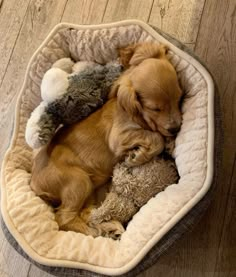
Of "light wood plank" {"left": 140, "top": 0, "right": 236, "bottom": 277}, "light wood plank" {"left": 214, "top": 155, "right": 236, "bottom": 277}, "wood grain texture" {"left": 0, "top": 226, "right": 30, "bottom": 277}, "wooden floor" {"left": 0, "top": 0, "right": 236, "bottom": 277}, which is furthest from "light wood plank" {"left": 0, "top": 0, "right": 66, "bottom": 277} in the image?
"light wood plank" {"left": 214, "top": 155, "right": 236, "bottom": 277}

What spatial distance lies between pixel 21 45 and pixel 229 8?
3.59ft

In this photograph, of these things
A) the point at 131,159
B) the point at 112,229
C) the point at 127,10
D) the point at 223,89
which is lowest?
the point at 112,229

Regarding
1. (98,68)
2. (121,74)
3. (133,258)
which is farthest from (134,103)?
(133,258)

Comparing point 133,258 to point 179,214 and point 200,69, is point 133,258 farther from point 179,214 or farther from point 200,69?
point 200,69

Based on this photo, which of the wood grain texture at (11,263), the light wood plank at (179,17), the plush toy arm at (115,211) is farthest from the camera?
the light wood plank at (179,17)

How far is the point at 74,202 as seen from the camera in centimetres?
189

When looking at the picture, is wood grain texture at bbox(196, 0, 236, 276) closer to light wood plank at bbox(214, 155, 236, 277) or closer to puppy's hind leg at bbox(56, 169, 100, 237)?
light wood plank at bbox(214, 155, 236, 277)

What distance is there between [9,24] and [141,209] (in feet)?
4.48

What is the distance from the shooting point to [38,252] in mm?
1769

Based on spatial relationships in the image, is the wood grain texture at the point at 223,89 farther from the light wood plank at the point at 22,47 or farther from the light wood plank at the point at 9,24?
the light wood plank at the point at 9,24

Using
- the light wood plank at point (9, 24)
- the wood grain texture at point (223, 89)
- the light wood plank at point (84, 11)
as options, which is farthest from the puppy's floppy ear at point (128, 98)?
the light wood plank at point (9, 24)

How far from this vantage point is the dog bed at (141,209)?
5.52 feet

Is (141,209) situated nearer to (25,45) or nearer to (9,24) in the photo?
(25,45)

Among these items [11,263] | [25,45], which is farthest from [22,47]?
[11,263]
